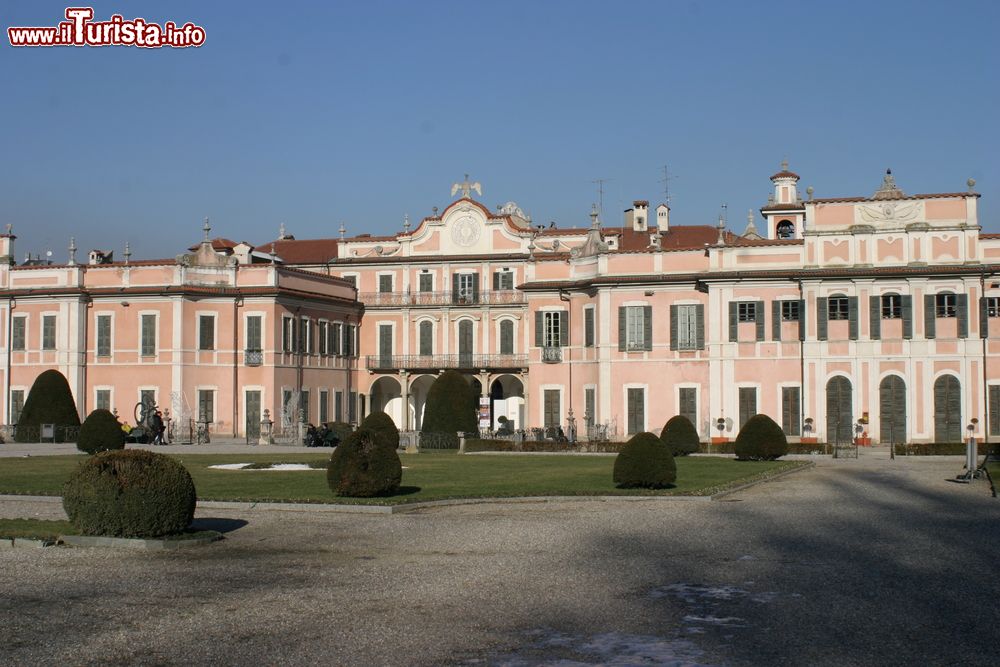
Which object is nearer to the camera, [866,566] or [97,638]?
[97,638]

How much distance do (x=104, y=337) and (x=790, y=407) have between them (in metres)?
29.7

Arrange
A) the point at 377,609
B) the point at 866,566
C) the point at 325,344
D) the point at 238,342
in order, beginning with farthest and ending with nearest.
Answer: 1. the point at 325,344
2. the point at 238,342
3. the point at 866,566
4. the point at 377,609

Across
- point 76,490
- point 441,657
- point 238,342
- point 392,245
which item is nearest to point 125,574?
point 76,490

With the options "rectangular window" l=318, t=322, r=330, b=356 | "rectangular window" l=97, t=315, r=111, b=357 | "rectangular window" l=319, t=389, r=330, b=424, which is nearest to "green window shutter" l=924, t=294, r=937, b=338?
"rectangular window" l=319, t=389, r=330, b=424

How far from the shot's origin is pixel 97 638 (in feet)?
34.6

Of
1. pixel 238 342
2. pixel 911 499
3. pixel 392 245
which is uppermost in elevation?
pixel 392 245

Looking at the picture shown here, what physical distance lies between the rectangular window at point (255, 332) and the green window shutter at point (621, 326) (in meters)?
15.8

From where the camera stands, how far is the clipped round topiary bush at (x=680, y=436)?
41312 millimetres

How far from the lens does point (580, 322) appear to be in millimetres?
53531

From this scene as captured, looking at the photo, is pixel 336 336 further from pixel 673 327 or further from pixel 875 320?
pixel 875 320

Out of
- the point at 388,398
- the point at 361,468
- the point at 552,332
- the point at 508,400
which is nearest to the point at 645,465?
the point at 361,468

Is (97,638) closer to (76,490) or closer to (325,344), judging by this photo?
(76,490)

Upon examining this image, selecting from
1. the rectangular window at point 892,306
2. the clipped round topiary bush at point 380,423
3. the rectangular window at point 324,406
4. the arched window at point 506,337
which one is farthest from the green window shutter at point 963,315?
the rectangular window at point 324,406

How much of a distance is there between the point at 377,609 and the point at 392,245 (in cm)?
5437
